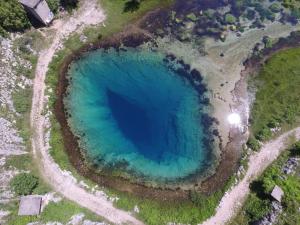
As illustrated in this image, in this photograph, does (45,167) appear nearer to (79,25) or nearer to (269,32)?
(79,25)

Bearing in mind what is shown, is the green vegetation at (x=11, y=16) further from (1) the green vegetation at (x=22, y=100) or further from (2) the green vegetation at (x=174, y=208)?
(2) the green vegetation at (x=174, y=208)

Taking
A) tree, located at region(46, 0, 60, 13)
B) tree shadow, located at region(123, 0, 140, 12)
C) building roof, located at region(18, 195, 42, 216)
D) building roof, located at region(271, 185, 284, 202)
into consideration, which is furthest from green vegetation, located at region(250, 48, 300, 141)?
tree, located at region(46, 0, 60, 13)

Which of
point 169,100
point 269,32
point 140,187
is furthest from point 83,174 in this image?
point 269,32

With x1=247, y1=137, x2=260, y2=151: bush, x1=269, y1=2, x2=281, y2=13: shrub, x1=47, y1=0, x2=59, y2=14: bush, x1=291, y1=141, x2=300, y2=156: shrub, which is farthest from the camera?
x1=269, y1=2, x2=281, y2=13: shrub

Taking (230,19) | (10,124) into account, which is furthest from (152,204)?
(230,19)

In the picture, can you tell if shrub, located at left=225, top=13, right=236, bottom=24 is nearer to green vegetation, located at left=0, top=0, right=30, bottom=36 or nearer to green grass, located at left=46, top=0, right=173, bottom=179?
green grass, located at left=46, top=0, right=173, bottom=179

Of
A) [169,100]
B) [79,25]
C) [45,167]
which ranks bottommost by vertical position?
[169,100]
